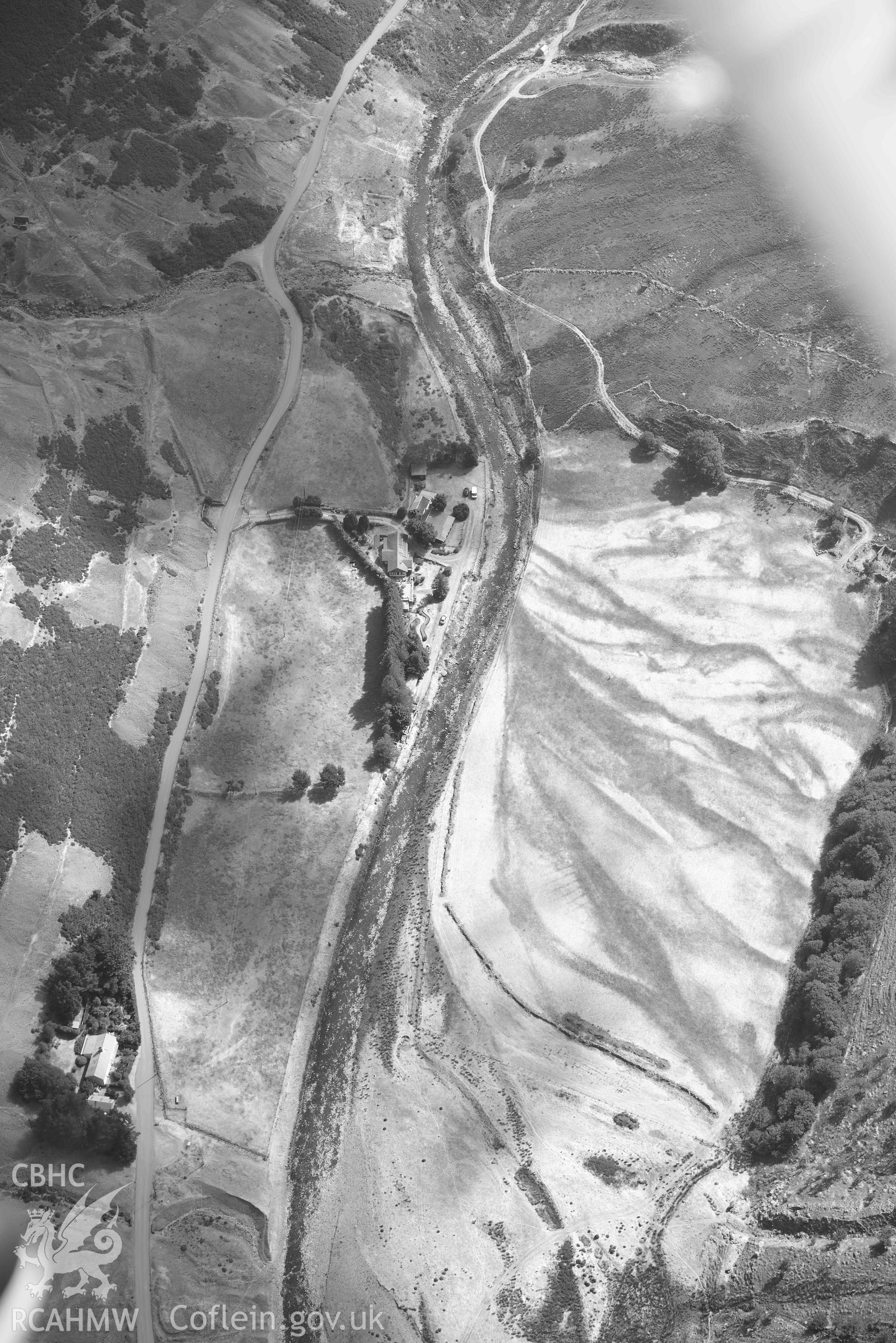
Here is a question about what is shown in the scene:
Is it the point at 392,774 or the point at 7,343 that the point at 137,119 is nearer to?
the point at 7,343

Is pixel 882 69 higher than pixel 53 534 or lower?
higher

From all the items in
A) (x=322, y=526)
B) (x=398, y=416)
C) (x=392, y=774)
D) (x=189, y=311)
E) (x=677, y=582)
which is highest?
(x=189, y=311)

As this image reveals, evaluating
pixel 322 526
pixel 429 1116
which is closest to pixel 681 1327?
pixel 429 1116

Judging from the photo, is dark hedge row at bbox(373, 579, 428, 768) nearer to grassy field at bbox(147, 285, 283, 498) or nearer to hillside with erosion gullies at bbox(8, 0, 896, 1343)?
hillside with erosion gullies at bbox(8, 0, 896, 1343)

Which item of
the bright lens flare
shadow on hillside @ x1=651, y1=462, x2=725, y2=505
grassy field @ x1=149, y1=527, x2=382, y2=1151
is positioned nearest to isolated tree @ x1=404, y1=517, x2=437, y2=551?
grassy field @ x1=149, y1=527, x2=382, y2=1151

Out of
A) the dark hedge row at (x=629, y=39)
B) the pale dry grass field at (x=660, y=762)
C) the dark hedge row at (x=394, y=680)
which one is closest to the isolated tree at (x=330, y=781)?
the dark hedge row at (x=394, y=680)

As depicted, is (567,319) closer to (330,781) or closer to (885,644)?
(885,644)
